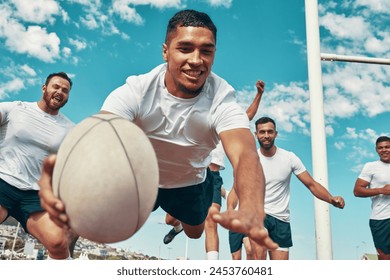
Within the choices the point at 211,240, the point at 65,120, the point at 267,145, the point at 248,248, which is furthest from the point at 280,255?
the point at 65,120

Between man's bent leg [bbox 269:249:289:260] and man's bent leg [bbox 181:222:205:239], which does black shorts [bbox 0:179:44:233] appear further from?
man's bent leg [bbox 269:249:289:260]

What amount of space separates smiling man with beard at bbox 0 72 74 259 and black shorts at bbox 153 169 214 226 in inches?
49.1

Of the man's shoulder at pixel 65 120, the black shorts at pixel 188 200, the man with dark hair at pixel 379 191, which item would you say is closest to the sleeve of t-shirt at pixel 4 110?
the man's shoulder at pixel 65 120

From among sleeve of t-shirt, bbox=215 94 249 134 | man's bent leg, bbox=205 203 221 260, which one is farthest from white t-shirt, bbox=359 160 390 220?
sleeve of t-shirt, bbox=215 94 249 134

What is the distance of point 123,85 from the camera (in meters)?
3.96

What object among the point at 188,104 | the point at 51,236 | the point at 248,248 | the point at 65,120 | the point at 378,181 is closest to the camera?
the point at 188,104

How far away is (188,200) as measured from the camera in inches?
207

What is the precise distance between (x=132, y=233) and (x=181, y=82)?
144 centimetres

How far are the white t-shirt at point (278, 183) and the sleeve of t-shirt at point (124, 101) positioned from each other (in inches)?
143

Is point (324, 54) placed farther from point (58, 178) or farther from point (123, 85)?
point (58, 178)

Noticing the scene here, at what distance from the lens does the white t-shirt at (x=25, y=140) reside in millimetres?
5133

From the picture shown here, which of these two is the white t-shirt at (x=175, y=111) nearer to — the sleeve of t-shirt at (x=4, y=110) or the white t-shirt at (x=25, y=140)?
the white t-shirt at (x=25, y=140)

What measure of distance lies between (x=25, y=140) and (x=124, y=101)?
207cm

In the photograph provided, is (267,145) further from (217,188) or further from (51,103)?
(51,103)
